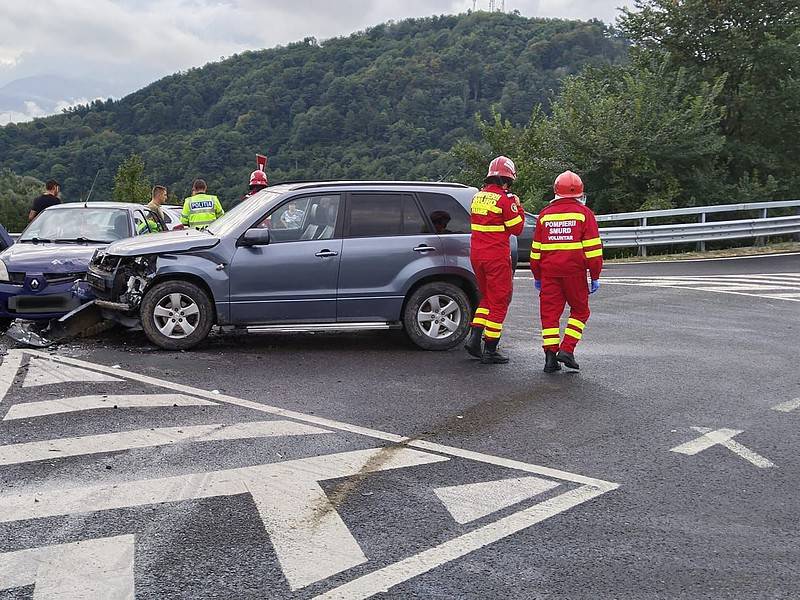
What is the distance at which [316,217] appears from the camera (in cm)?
926

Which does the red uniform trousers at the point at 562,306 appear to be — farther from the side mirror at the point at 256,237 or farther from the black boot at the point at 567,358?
the side mirror at the point at 256,237

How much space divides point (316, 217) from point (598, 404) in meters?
3.70

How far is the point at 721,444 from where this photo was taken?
5.96 m

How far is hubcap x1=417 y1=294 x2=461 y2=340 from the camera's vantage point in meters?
9.31

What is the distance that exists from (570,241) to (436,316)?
1816 millimetres

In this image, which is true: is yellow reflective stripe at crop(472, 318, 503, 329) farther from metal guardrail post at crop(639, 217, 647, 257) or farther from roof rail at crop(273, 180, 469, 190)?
metal guardrail post at crop(639, 217, 647, 257)

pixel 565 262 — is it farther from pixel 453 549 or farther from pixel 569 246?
pixel 453 549

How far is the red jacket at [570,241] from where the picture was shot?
26.7 feet

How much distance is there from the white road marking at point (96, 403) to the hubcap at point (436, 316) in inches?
118

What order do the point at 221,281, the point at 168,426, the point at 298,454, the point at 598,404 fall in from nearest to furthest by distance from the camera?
the point at 298,454 → the point at 168,426 → the point at 598,404 → the point at 221,281

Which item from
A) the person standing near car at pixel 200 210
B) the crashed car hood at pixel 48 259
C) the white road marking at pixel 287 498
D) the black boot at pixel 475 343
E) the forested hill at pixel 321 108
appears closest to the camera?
the white road marking at pixel 287 498

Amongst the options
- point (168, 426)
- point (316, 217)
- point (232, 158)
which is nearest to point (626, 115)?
point (316, 217)

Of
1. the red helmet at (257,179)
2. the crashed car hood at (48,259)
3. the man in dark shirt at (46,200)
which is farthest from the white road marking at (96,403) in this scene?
the man in dark shirt at (46,200)

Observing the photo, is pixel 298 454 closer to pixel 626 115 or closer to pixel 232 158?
pixel 626 115
